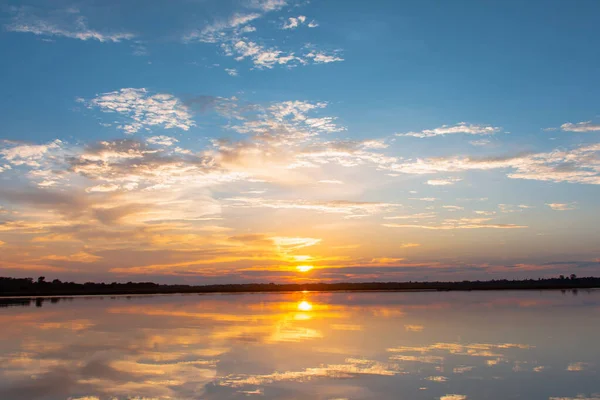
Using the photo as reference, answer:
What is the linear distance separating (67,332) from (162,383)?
16.4m

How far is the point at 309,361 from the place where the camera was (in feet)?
64.3

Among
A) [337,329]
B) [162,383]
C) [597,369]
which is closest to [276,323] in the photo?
[337,329]

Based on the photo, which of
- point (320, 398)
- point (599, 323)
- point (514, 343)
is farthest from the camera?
point (599, 323)

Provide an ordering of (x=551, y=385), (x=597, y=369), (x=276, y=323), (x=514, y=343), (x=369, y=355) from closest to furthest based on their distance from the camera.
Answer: (x=551, y=385)
(x=597, y=369)
(x=369, y=355)
(x=514, y=343)
(x=276, y=323)

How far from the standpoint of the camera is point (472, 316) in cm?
3691

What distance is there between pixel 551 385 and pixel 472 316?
22487mm

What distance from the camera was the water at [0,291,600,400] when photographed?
1494 cm

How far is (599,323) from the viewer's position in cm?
3100

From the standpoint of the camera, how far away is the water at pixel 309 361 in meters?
14.9

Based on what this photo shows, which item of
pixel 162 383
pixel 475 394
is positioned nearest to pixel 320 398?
pixel 475 394

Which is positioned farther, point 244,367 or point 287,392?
Answer: point 244,367

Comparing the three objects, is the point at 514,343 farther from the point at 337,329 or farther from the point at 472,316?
the point at 472,316

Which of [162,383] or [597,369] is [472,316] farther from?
[162,383]

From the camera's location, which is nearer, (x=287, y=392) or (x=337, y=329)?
(x=287, y=392)
